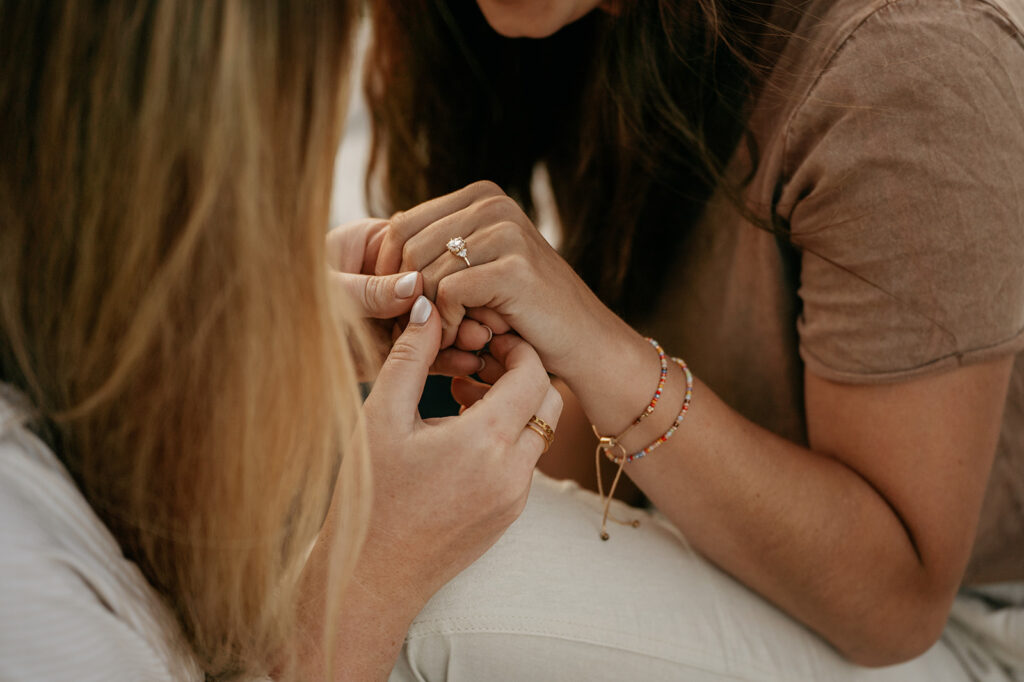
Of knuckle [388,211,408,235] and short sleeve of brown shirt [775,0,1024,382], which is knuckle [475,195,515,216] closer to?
knuckle [388,211,408,235]

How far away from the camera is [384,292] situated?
2.46 ft

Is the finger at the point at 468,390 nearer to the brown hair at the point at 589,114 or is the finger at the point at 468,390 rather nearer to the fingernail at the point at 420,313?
the fingernail at the point at 420,313

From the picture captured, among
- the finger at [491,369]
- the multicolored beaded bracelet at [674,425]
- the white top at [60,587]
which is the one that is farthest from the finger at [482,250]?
the white top at [60,587]

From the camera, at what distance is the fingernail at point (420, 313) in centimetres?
73

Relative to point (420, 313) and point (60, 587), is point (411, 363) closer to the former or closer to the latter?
point (420, 313)

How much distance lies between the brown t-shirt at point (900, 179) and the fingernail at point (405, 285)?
0.39 m

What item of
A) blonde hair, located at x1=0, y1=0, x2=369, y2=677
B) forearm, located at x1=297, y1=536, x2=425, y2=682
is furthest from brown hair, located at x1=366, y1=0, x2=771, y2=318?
forearm, located at x1=297, y1=536, x2=425, y2=682

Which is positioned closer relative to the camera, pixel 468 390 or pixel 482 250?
pixel 482 250

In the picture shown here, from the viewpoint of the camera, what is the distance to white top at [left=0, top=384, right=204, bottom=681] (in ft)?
1.66

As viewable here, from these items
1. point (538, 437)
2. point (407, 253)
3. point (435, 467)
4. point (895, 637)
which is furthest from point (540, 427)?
point (895, 637)

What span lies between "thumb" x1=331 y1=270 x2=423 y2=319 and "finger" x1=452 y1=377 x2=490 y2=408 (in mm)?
114

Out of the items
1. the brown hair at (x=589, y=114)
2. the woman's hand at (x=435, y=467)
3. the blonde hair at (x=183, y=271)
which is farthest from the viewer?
the brown hair at (x=589, y=114)

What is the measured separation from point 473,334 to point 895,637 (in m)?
0.56

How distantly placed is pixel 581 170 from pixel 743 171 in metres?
0.30
